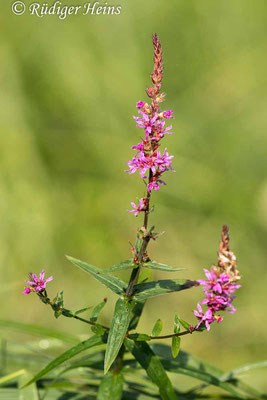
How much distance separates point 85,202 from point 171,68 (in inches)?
16.5

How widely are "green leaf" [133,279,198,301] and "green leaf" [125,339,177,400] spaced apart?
3.4 inches

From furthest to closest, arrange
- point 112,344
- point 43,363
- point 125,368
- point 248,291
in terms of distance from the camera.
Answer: point 248,291, point 43,363, point 125,368, point 112,344

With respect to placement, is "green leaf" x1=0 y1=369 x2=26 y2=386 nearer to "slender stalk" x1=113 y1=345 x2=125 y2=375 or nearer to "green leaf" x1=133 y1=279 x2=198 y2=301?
"slender stalk" x1=113 y1=345 x2=125 y2=375

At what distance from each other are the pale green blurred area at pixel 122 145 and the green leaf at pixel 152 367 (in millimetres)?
603

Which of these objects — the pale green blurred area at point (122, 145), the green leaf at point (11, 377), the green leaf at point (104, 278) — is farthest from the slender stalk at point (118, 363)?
the pale green blurred area at point (122, 145)

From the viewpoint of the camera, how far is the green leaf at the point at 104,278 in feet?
2.08

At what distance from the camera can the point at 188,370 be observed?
81 centimetres

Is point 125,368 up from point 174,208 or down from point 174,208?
down

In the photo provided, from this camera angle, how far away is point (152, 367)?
0.68 metres

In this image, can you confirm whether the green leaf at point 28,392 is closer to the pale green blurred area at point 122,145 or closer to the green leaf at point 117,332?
the green leaf at point 117,332

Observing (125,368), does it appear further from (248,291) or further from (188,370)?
(248,291)

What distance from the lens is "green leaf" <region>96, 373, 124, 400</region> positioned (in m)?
0.69

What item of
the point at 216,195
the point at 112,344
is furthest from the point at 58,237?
the point at 112,344

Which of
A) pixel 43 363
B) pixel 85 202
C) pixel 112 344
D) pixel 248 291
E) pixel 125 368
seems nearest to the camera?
pixel 112 344
